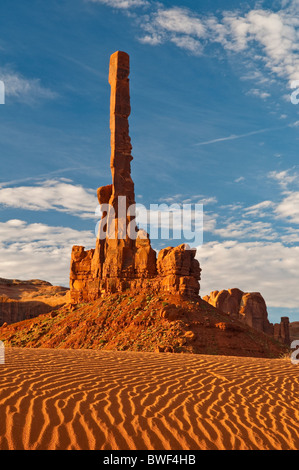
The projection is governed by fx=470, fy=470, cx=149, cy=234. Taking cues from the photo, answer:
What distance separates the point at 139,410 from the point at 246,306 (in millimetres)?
57806

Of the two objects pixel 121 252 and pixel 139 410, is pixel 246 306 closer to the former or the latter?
pixel 121 252

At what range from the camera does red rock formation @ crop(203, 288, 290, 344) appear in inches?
2457

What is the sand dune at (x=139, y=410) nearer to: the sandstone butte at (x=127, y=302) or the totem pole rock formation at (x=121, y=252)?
the sandstone butte at (x=127, y=302)

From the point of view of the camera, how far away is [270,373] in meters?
13.7

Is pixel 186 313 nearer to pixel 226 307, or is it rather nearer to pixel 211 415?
pixel 211 415

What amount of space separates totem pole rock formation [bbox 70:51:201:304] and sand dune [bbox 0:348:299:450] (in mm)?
25764

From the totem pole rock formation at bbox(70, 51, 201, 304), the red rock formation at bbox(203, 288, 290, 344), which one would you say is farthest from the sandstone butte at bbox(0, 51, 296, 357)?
the red rock formation at bbox(203, 288, 290, 344)

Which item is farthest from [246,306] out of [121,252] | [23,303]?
[23,303]

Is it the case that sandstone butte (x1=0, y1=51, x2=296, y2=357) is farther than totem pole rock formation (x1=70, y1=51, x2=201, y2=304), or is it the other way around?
totem pole rock formation (x1=70, y1=51, x2=201, y2=304)

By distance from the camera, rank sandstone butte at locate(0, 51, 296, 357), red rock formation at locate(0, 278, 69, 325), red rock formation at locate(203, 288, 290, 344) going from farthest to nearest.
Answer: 1. red rock formation at locate(0, 278, 69, 325)
2. red rock formation at locate(203, 288, 290, 344)
3. sandstone butte at locate(0, 51, 296, 357)

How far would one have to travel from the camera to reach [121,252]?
42.6 m

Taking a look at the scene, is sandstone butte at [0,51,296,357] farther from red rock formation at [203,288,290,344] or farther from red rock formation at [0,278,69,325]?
red rock formation at [0,278,69,325]
